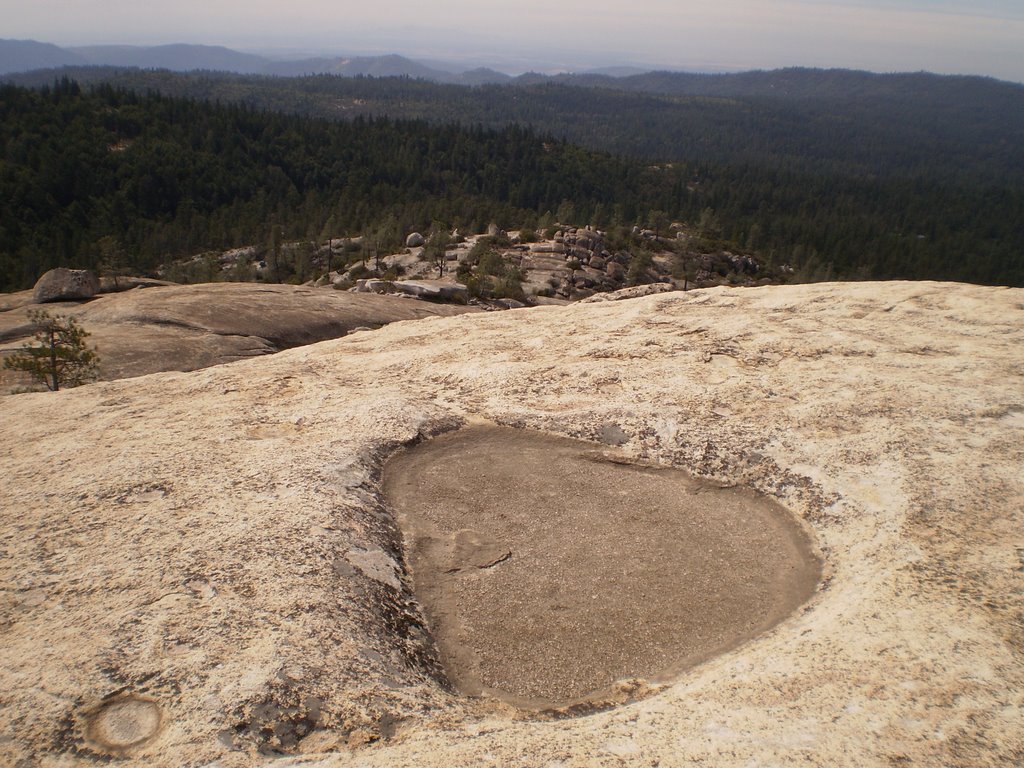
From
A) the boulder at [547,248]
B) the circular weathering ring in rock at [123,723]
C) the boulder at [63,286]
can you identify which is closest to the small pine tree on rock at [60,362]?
the boulder at [63,286]

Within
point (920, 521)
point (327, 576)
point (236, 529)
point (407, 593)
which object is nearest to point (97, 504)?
point (236, 529)

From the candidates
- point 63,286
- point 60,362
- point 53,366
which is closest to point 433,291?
point 63,286

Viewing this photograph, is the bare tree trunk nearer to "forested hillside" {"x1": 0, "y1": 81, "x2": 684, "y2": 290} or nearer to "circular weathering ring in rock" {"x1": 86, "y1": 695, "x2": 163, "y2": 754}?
"circular weathering ring in rock" {"x1": 86, "y1": 695, "x2": 163, "y2": 754}

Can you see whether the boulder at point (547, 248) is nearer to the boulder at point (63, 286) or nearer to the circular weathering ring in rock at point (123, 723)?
the boulder at point (63, 286)

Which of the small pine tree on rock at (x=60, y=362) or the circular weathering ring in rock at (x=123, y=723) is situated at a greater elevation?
the circular weathering ring in rock at (x=123, y=723)

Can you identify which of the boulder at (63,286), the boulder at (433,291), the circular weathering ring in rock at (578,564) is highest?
the circular weathering ring in rock at (578,564)

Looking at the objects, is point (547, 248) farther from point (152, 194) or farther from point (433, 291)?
point (152, 194)

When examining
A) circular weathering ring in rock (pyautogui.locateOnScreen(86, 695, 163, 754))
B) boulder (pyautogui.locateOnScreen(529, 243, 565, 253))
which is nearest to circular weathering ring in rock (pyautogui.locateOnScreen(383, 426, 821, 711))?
circular weathering ring in rock (pyautogui.locateOnScreen(86, 695, 163, 754))
